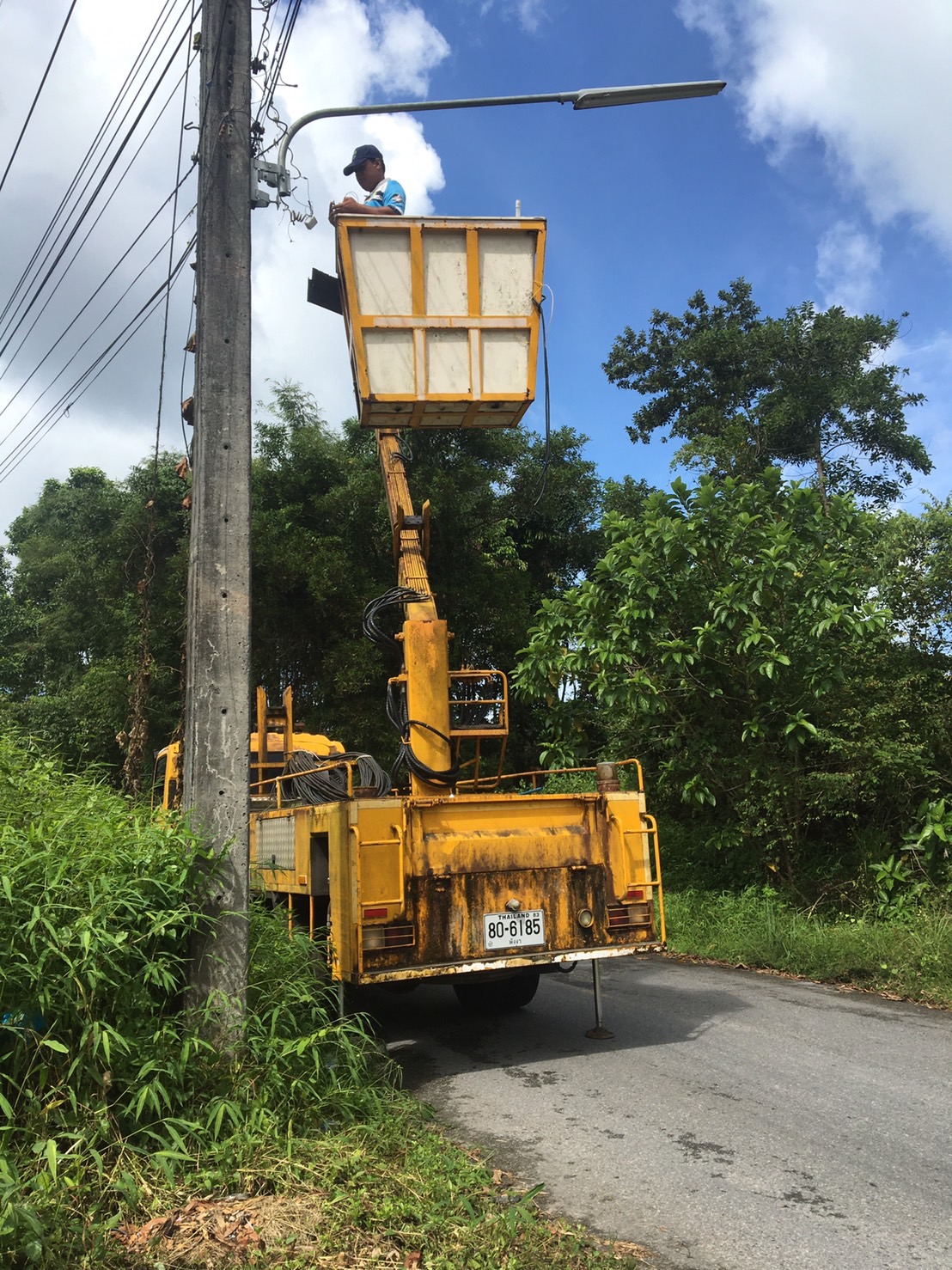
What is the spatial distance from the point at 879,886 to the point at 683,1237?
23.3 ft

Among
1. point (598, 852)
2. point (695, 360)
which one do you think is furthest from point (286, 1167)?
point (695, 360)

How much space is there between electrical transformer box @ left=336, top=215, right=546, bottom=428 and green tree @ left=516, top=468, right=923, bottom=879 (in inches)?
154

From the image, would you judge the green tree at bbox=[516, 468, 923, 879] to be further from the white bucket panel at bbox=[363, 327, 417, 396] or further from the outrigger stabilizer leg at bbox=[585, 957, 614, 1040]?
the white bucket panel at bbox=[363, 327, 417, 396]

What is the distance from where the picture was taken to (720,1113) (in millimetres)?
5375

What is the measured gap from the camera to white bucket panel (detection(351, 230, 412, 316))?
7.30 m

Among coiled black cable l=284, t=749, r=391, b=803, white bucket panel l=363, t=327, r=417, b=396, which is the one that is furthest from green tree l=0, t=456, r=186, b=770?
white bucket panel l=363, t=327, r=417, b=396

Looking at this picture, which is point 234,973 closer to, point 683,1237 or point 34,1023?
point 34,1023

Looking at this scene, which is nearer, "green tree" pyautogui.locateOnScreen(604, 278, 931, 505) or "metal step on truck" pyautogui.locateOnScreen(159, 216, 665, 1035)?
"metal step on truck" pyautogui.locateOnScreen(159, 216, 665, 1035)

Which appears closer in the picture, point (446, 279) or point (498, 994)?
point (446, 279)

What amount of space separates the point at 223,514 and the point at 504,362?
9.70 feet

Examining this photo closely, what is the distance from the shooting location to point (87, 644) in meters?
26.3

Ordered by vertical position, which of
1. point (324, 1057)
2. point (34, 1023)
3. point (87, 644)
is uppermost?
point (87, 644)

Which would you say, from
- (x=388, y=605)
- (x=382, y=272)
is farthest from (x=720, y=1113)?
(x=382, y=272)

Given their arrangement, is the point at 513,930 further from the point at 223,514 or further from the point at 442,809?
the point at 223,514
